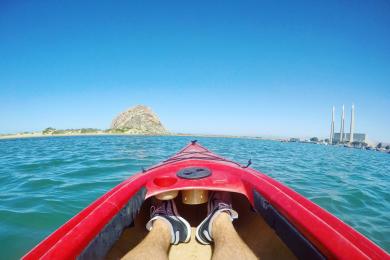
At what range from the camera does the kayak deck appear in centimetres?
222

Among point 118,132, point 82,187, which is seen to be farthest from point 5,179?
point 118,132

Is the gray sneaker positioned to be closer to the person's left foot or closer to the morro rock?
the person's left foot

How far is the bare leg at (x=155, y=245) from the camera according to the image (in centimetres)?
169

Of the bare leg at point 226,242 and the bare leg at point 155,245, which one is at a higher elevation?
the bare leg at point 226,242

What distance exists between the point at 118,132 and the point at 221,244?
2929 inches

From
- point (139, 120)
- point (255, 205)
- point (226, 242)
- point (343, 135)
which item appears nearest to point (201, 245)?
point (226, 242)

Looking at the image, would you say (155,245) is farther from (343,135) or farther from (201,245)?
(343,135)

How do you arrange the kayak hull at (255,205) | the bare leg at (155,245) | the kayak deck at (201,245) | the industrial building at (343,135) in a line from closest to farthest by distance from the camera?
the kayak hull at (255,205) → the bare leg at (155,245) → the kayak deck at (201,245) → the industrial building at (343,135)

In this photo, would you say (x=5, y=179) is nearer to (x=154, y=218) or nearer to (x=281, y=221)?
(x=154, y=218)

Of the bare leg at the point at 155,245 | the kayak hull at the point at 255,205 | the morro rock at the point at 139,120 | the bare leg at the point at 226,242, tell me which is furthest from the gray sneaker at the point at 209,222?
the morro rock at the point at 139,120

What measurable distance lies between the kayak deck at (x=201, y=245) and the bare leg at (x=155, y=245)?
0.30 m

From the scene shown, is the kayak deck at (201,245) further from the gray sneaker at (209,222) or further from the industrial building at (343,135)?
the industrial building at (343,135)

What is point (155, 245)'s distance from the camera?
6.14 ft

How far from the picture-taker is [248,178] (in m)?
2.62
